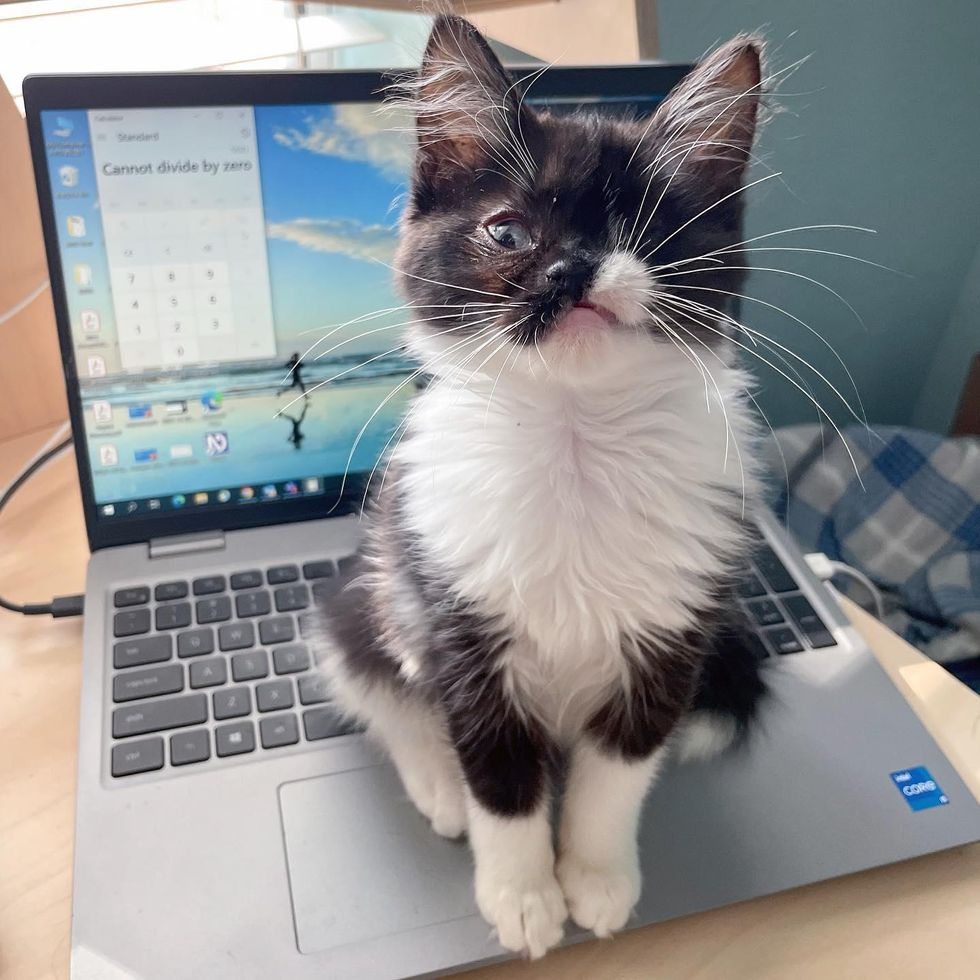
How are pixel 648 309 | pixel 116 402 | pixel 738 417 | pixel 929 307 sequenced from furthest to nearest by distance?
pixel 929 307
pixel 116 402
pixel 738 417
pixel 648 309

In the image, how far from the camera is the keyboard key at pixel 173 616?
0.77 metres

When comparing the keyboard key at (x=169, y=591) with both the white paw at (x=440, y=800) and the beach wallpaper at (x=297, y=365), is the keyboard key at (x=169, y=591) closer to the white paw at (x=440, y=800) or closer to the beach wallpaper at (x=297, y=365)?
the beach wallpaper at (x=297, y=365)

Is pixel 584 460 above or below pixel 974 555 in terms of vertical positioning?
above

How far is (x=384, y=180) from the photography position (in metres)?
0.83

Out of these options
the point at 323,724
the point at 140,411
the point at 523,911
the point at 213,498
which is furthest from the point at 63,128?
the point at 523,911

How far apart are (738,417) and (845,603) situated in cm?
34

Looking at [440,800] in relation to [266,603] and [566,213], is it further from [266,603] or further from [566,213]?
[566,213]

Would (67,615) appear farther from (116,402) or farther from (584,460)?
(584,460)

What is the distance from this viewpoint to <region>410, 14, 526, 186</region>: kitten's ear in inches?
22.1

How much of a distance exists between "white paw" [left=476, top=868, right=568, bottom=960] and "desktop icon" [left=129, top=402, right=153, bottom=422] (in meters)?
0.54

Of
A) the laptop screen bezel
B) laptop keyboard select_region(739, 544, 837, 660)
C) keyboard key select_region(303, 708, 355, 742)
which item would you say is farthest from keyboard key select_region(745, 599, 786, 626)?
the laptop screen bezel

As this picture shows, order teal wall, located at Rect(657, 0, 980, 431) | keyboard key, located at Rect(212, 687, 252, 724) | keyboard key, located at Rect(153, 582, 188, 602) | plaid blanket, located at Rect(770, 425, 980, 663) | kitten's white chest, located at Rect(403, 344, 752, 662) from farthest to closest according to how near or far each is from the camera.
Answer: plaid blanket, located at Rect(770, 425, 980, 663) < teal wall, located at Rect(657, 0, 980, 431) < keyboard key, located at Rect(153, 582, 188, 602) < keyboard key, located at Rect(212, 687, 252, 724) < kitten's white chest, located at Rect(403, 344, 752, 662)

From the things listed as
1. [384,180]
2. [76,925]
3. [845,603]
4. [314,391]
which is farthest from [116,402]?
[845,603]

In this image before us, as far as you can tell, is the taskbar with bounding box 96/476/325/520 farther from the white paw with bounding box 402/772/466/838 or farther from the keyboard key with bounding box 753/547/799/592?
the keyboard key with bounding box 753/547/799/592
